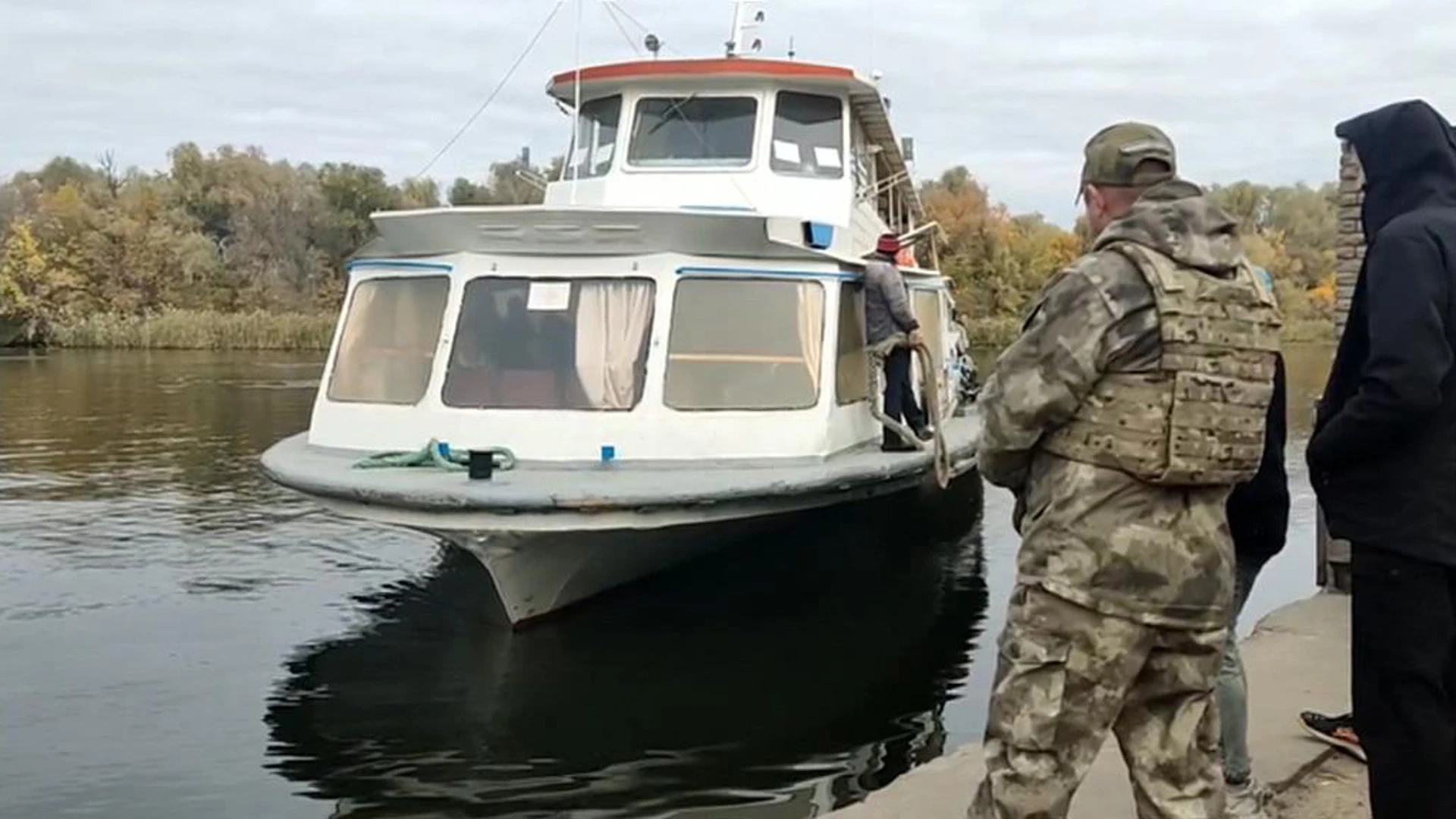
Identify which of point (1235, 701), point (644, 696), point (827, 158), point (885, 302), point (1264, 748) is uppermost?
point (827, 158)

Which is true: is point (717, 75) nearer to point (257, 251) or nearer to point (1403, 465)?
point (1403, 465)

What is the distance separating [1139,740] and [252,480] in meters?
14.2

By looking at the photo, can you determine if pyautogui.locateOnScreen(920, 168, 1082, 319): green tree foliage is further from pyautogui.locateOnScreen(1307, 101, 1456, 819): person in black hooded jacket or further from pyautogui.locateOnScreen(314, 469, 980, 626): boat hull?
pyautogui.locateOnScreen(1307, 101, 1456, 819): person in black hooded jacket

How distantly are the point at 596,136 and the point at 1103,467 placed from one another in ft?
30.0

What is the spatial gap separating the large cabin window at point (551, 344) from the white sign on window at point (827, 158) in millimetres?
3360

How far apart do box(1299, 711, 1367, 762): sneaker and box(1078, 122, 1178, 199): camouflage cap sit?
88.5 inches

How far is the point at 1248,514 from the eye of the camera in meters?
4.02

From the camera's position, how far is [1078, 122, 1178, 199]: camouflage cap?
3297 millimetres

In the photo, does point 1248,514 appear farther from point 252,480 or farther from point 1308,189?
point 1308,189

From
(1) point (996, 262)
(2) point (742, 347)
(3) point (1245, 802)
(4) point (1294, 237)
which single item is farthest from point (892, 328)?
(4) point (1294, 237)

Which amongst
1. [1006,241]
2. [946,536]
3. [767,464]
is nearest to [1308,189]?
[1006,241]

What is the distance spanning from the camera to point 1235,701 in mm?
4043

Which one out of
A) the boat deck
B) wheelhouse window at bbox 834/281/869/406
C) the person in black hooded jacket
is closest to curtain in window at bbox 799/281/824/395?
wheelhouse window at bbox 834/281/869/406

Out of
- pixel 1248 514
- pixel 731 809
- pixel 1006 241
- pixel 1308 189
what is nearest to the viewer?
pixel 1248 514
